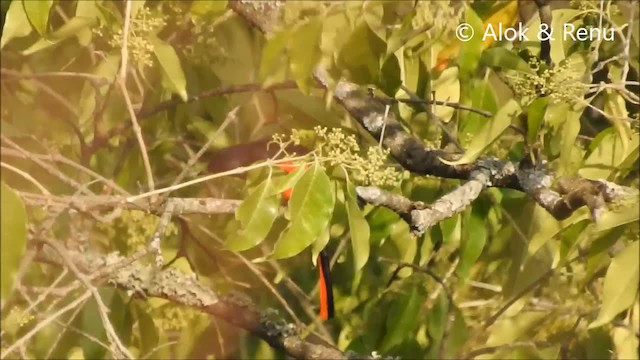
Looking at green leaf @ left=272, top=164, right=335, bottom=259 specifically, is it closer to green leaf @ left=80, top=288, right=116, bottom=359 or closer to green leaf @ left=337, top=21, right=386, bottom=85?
green leaf @ left=337, top=21, right=386, bottom=85

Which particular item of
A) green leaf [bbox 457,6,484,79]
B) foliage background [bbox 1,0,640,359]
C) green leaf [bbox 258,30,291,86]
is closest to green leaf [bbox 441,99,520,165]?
foliage background [bbox 1,0,640,359]

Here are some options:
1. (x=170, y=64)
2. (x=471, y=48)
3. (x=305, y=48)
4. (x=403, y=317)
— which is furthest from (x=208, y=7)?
(x=403, y=317)

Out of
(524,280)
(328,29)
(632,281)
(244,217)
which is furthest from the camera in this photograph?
(524,280)

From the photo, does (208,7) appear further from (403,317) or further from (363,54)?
(403,317)

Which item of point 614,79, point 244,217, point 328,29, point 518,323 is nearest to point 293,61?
point 328,29

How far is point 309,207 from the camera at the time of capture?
0.69 meters

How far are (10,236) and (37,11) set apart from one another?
318 millimetres

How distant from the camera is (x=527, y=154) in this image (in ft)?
2.66

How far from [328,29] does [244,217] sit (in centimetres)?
23

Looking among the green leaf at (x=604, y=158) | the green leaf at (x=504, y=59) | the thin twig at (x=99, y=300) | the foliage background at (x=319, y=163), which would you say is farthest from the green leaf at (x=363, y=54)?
the thin twig at (x=99, y=300)

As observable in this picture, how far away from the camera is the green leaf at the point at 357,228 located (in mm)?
739

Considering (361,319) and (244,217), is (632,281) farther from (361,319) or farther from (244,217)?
(361,319)

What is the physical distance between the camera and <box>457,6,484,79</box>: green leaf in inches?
31.7

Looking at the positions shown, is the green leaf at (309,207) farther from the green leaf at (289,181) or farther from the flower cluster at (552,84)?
the flower cluster at (552,84)
